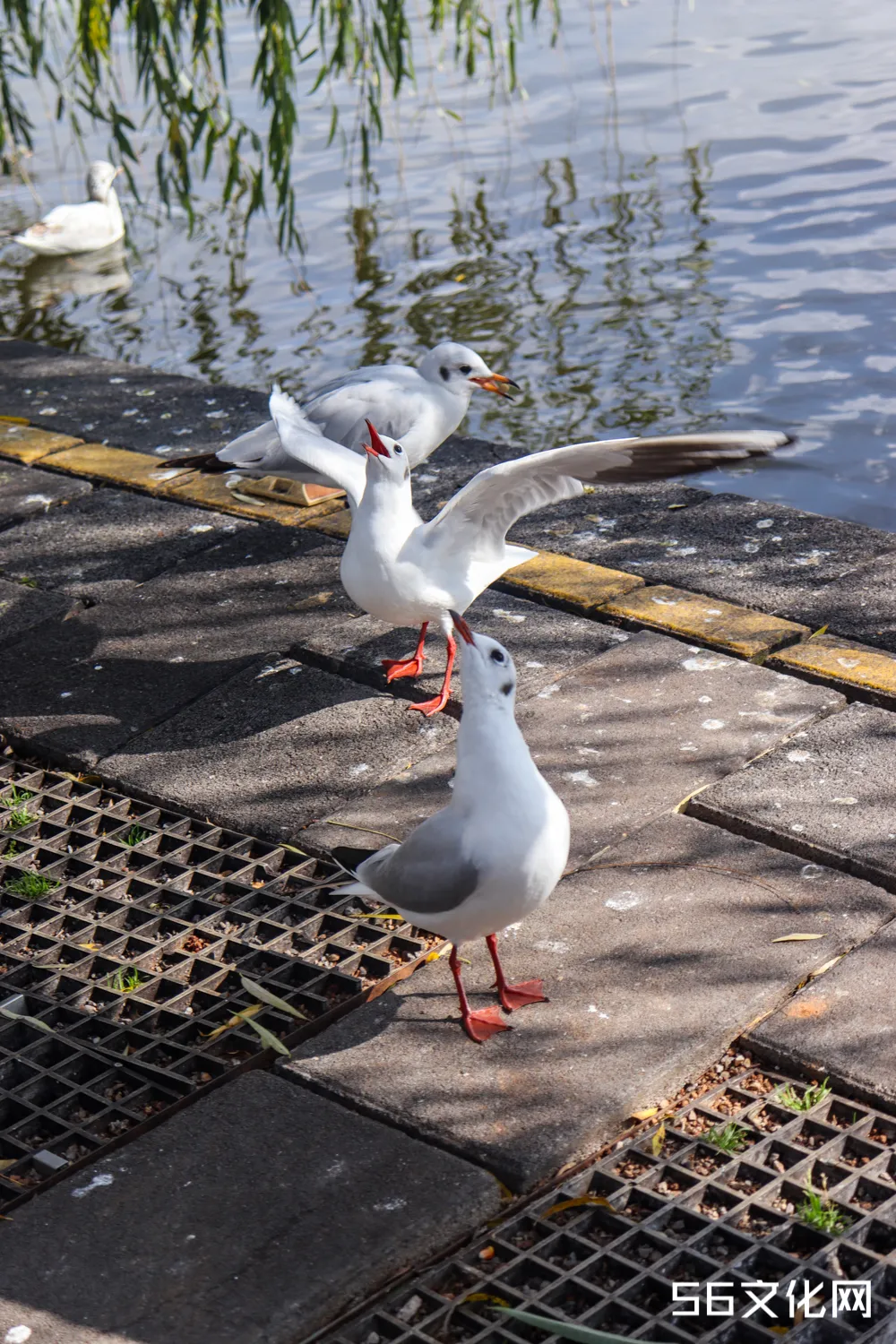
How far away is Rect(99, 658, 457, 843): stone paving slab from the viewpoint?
3.46 metres

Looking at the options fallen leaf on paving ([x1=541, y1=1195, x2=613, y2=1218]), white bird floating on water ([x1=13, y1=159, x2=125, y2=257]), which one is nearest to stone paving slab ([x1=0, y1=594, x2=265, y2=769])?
fallen leaf on paving ([x1=541, y1=1195, x2=613, y2=1218])

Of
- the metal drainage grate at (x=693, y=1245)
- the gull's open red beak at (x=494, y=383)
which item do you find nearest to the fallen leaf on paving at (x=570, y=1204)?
the metal drainage grate at (x=693, y=1245)

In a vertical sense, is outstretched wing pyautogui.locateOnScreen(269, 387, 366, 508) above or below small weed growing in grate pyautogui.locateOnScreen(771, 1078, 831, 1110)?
above

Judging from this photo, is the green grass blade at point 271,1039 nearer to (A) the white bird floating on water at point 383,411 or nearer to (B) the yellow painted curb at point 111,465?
(A) the white bird floating on water at point 383,411

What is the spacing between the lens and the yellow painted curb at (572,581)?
13.9 ft

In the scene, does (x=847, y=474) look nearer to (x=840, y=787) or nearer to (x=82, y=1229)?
(x=840, y=787)

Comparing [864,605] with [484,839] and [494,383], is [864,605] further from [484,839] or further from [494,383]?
[484,839]

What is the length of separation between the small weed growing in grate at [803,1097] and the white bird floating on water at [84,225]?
810 centimetres

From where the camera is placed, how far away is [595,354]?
7293 mm

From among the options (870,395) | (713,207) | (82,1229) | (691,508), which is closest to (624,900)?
(82,1229)

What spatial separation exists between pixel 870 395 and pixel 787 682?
11.1 ft

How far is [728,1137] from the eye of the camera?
2.39 metres

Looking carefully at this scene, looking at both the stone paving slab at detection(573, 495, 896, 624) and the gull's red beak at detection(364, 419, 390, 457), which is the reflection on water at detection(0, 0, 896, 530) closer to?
the stone paving slab at detection(573, 495, 896, 624)

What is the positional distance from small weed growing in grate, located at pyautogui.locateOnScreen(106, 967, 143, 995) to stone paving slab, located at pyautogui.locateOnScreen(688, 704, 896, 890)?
3.96ft
